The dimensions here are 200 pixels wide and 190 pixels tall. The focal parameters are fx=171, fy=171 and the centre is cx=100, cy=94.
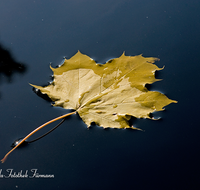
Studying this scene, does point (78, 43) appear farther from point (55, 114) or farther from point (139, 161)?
point (139, 161)

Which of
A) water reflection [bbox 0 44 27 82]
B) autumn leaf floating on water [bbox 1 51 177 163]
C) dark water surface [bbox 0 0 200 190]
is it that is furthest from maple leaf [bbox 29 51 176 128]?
water reflection [bbox 0 44 27 82]

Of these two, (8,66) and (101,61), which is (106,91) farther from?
(8,66)

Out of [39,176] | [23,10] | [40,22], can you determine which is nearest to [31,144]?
[39,176]

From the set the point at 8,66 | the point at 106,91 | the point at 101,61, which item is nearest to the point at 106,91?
the point at 106,91

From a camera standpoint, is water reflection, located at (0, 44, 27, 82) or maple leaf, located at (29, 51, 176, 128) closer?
maple leaf, located at (29, 51, 176, 128)

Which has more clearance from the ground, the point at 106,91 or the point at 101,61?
the point at 101,61

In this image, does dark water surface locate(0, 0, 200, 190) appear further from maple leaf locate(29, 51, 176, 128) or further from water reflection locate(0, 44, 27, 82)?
maple leaf locate(29, 51, 176, 128)
